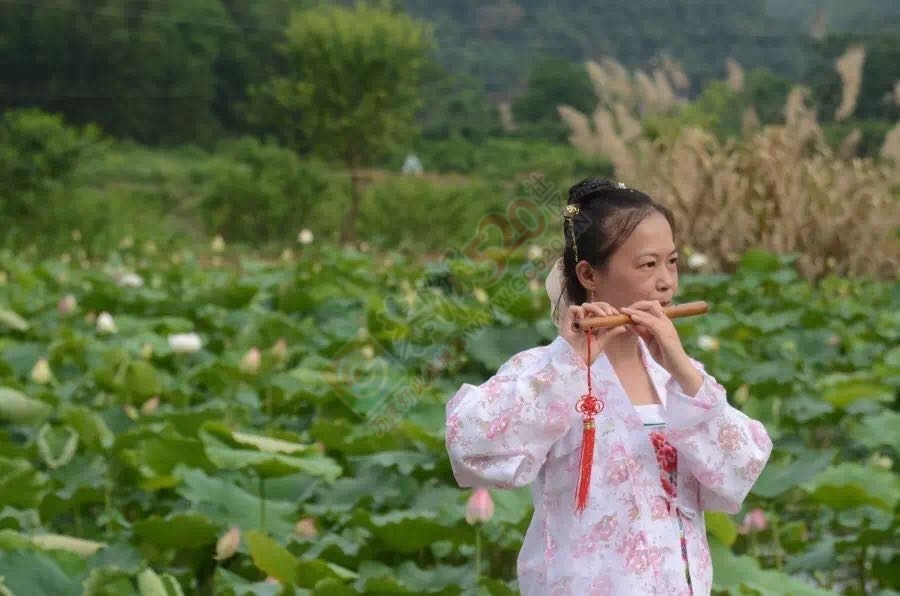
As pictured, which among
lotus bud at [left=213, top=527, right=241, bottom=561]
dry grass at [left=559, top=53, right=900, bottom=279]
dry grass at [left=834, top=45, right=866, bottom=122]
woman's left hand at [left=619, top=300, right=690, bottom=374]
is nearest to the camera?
woman's left hand at [left=619, top=300, right=690, bottom=374]

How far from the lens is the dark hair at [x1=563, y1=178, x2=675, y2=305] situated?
1.37 metres

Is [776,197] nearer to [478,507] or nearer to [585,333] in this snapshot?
[478,507]

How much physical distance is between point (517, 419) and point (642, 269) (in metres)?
0.19

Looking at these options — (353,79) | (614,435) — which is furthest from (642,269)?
(353,79)

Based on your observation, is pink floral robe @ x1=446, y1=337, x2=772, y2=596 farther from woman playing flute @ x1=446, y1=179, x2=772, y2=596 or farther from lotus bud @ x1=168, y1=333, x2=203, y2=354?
lotus bud @ x1=168, y1=333, x2=203, y2=354

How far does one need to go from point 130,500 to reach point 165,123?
2637 cm

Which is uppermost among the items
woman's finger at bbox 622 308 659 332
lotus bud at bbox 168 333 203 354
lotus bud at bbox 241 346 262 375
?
woman's finger at bbox 622 308 659 332

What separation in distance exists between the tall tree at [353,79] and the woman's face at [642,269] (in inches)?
517

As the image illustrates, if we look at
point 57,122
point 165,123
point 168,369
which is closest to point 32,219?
point 57,122

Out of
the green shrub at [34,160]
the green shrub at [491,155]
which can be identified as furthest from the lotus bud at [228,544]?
the green shrub at [491,155]

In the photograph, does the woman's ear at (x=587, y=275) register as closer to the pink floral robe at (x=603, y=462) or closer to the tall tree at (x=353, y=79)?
the pink floral robe at (x=603, y=462)

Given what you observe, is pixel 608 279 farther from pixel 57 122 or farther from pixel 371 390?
pixel 57 122

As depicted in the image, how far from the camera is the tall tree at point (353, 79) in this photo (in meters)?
14.9

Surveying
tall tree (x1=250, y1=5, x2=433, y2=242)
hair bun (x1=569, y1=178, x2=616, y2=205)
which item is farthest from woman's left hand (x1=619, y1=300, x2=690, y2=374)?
tall tree (x1=250, y1=5, x2=433, y2=242)
